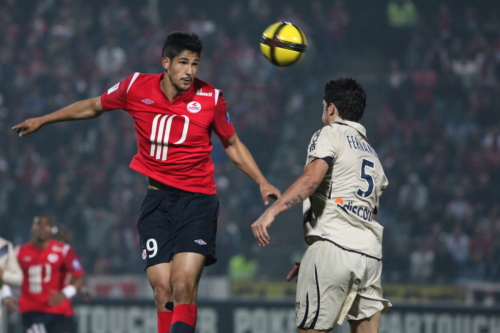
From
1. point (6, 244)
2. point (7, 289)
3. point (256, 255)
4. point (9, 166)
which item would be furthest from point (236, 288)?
point (9, 166)

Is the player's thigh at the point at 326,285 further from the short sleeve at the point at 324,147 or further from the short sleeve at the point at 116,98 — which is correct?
the short sleeve at the point at 116,98

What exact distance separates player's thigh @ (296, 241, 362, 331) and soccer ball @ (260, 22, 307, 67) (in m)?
1.60

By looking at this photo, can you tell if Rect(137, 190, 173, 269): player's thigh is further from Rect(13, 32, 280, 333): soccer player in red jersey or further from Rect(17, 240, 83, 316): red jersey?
Rect(17, 240, 83, 316): red jersey

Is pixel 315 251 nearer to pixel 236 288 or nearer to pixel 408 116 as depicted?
pixel 236 288

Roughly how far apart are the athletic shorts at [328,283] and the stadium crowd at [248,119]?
8192mm

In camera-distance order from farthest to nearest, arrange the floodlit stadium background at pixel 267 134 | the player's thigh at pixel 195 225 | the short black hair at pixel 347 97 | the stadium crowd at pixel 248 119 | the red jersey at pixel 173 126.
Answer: the stadium crowd at pixel 248 119 → the floodlit stadium background at pixel 267 134 → the red jersey at pixel 173 126 → the player's thigh at pixel 195 225 → the short black hair at pixel 347 97

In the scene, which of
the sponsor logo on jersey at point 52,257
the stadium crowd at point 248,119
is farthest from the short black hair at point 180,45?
the stadium crowd at point 248,119

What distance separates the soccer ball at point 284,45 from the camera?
558 centimetres

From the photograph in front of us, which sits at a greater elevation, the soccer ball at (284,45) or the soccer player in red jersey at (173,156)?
the soccer ball at (284,45)

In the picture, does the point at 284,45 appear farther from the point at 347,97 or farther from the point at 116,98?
the point at 116,98

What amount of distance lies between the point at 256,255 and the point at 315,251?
10554 millimetres

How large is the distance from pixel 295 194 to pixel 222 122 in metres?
1.14

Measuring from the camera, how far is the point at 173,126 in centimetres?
510

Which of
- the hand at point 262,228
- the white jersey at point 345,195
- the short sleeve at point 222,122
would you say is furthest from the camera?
the short sleeve at point 222,122
